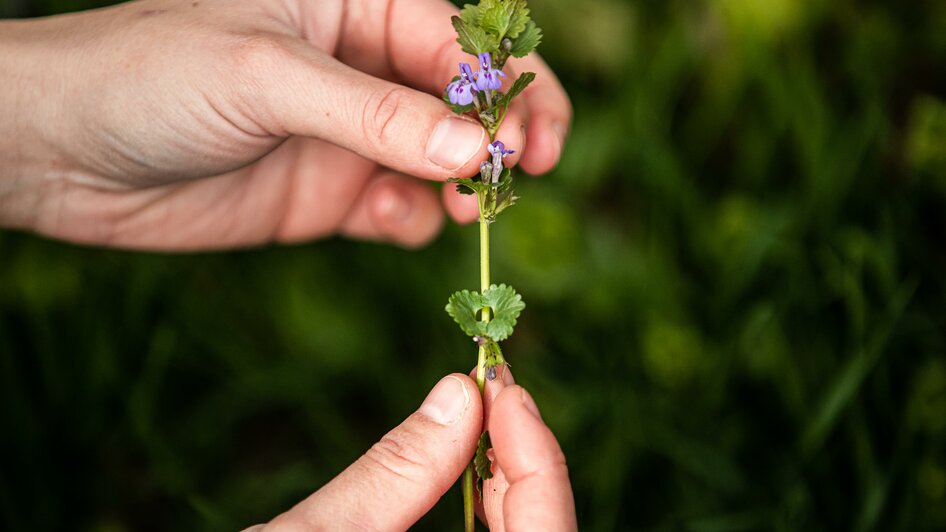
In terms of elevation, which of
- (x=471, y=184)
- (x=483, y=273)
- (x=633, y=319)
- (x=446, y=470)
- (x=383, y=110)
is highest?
(x=383, y=110)

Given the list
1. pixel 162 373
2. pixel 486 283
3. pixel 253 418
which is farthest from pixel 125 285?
pixel 486 283

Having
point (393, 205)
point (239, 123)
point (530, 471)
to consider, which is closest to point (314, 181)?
point (393, 205)

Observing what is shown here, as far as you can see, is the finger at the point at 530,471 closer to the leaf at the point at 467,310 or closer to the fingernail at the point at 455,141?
the leaf at the point at 467,310

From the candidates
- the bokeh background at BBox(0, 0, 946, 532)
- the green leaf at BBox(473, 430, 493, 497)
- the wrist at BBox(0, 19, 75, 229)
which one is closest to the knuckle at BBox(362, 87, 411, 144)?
the green leaf at BBox(473, 430, 493, 497)

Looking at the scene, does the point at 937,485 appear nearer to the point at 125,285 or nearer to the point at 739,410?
the point at 739,410

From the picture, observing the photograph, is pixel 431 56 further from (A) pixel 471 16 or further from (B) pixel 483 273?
(B) pixel 483 273

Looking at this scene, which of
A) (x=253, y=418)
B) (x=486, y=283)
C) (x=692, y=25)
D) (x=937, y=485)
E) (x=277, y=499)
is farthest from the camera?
(x=692, y=25)

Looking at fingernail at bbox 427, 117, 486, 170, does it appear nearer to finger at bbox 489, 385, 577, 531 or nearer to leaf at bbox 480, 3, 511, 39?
leaf at bbox 480, 3, 511, 39
